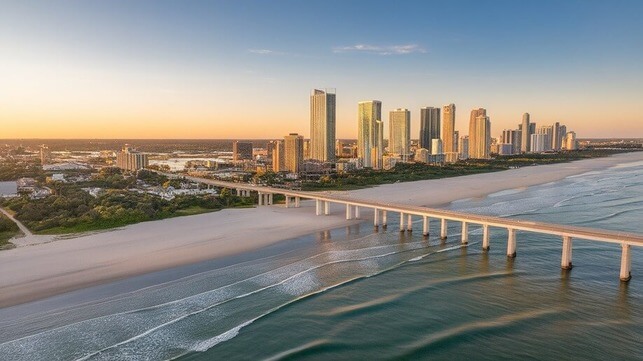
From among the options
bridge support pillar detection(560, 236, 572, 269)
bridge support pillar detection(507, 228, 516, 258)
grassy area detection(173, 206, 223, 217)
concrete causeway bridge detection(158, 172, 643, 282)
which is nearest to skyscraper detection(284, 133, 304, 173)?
concrete causeway bridge detection(158, 172, 643, 282)

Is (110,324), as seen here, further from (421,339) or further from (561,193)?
(561,193)

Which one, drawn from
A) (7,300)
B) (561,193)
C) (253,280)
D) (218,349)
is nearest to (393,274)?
(253,280)

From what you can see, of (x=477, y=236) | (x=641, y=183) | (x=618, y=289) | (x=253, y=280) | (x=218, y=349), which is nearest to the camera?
(x=218, y=349)

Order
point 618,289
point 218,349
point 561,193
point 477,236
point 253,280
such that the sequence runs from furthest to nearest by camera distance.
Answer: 1. point 561,193
2. point 477,236
3. point 253,280
4. point 618,289
5. point 218,349

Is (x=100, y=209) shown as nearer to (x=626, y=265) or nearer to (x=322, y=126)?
(x=626, y=265)

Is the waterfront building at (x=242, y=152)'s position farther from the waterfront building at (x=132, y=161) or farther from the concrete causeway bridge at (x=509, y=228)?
the concrete causeway bridge at (x=509, y=228)

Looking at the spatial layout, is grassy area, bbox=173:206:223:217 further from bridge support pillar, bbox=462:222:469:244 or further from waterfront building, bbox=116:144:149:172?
waterfront building, bbox=116:144:149:172

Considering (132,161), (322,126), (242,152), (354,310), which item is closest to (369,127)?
(322,126)

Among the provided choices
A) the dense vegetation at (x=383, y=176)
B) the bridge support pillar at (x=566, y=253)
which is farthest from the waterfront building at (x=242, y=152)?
the bridge support pillar at (x=566, y=253)
